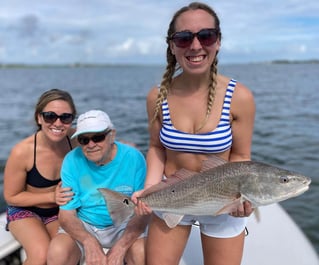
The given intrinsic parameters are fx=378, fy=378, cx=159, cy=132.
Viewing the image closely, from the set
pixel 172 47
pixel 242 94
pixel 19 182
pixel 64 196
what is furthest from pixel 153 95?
pixel 19 182

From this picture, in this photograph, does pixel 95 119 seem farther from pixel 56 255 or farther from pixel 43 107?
pixel 56 255

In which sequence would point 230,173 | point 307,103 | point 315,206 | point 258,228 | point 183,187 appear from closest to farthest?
1. point 230,173
2. point 183,187
3. point 258,228
4. point 315,206
5. point 307,103

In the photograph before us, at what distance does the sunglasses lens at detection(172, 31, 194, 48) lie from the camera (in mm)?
2860

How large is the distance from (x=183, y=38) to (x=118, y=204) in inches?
57.7

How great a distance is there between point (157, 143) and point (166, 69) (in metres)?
0.66

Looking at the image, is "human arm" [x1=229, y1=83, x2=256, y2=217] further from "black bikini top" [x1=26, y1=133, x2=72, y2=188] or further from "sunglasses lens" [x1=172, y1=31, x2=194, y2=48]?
"black bikini top" [x1=26, y1=133, x2=72, y2=188]

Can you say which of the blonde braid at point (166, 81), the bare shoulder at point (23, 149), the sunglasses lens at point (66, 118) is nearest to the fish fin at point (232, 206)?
the blonde braid at point (166, 81)

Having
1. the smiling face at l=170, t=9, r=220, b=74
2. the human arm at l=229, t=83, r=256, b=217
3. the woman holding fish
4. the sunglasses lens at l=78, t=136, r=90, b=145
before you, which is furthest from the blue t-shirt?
the smiling face at l=170, t=9, r=220, b=74

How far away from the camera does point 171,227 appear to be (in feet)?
10.0

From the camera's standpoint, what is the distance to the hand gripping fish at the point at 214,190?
8.93 feet

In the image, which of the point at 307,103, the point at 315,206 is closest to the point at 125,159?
the point at 315,206

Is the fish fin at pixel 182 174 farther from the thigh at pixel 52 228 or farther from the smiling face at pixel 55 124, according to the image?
the thigh at pixel 52 228

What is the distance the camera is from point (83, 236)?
3.45m

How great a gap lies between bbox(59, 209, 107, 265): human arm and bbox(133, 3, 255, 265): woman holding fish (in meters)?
0.47
